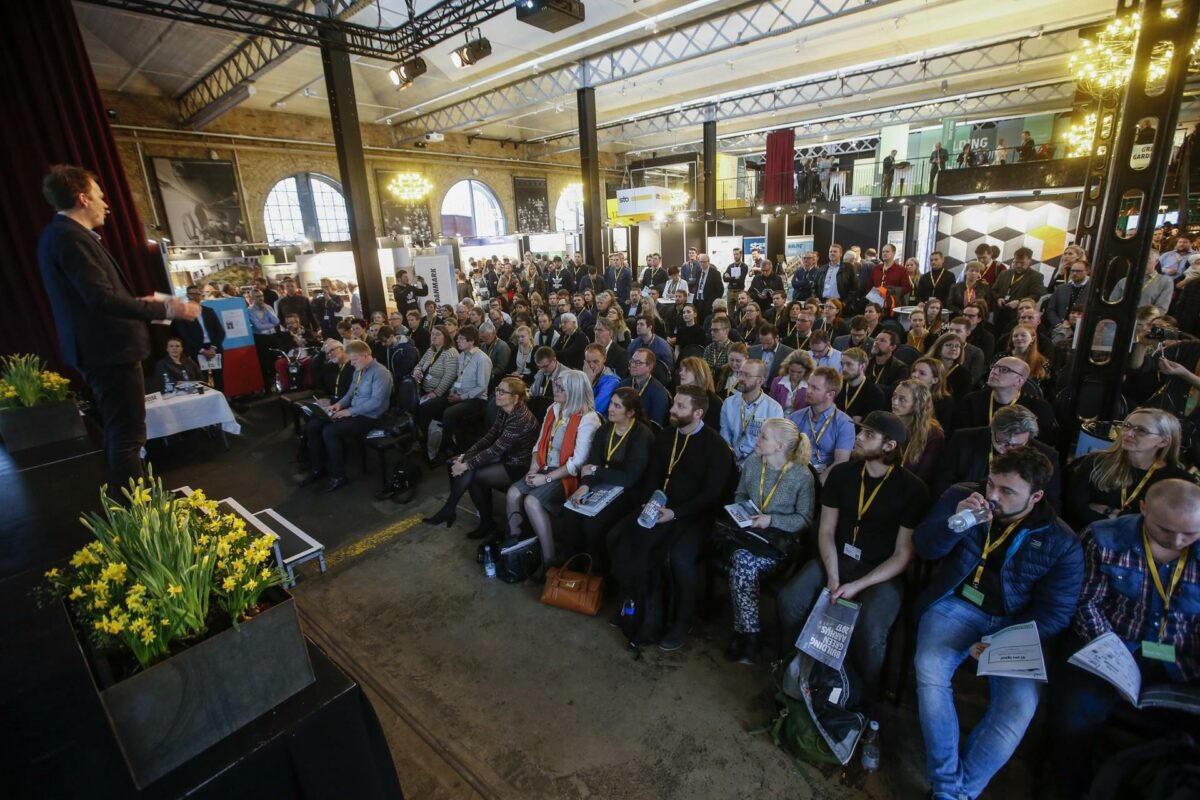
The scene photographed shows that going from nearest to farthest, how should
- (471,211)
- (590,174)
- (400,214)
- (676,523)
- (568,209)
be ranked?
1. (676,523)
2. (590,174)
3. (400,214)
4. (471,211)
5. (568,209)

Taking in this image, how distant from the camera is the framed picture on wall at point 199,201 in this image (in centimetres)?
1225

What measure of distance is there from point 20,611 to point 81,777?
32.2 inches

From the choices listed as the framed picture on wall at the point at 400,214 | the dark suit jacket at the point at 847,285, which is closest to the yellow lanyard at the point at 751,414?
the dark suit jacket at the point at 847,285

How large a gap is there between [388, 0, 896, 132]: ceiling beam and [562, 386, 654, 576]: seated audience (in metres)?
7.65

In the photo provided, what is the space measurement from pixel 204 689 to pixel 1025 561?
8.61 ft

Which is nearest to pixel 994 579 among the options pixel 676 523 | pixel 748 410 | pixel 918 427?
pixel 918 427

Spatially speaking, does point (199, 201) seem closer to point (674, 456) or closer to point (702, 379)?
point (702, 379)

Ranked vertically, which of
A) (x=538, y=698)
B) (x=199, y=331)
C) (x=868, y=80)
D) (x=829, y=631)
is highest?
(x=868, y=80)

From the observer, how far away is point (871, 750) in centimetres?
218

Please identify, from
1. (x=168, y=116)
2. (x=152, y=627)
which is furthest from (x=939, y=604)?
(x=168, y=116)

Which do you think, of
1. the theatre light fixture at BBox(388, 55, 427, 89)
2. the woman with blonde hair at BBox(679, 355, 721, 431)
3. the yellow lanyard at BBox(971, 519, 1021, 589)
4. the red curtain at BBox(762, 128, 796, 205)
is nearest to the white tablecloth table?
the woman with blonde hair at BBox(679, 355, 721, 431)

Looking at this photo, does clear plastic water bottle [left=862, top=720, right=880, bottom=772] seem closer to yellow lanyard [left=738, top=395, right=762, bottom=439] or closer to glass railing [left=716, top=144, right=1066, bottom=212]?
yellow lanyard [left=738, top=395, right=762, bottom=439]

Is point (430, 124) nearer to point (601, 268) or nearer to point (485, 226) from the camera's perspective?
point (485, 226)

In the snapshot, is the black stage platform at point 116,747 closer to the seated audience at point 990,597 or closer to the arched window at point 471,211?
the seated audience at point 990,597
